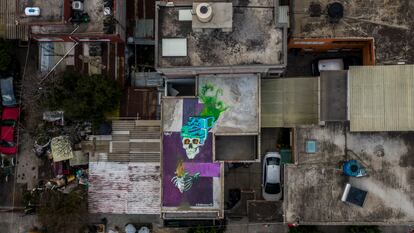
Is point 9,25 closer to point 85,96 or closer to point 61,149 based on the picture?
point 85,96

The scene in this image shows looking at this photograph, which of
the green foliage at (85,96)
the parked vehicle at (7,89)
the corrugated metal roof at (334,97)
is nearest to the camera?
the corrugated metal roof at (334,97)

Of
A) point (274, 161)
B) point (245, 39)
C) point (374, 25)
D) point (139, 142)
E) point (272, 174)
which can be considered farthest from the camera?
point (274, 161)

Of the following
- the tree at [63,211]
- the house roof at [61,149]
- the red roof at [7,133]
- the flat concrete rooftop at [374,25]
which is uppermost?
the flat concrete rooftop at [374,25]

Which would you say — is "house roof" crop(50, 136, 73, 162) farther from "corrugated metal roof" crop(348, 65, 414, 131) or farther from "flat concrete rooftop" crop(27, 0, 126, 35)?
"corrugated metal roof" crop(348, 65, 414, 131)

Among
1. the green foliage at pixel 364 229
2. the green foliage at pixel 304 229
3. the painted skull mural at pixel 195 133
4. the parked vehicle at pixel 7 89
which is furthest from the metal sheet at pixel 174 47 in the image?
the green foliage at pixel 364 229

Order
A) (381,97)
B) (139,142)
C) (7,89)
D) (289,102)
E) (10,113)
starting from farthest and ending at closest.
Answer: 1. (10,113)
2. (7,89)
3. (139,142)
4. (289,102)
5. (381,97)

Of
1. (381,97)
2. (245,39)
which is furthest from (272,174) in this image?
(245,39)

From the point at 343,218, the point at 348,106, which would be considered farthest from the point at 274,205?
the point at 348,106

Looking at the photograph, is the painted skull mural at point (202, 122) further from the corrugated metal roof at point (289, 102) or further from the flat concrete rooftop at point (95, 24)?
the flat concrete rooftop at point (95, 24)
